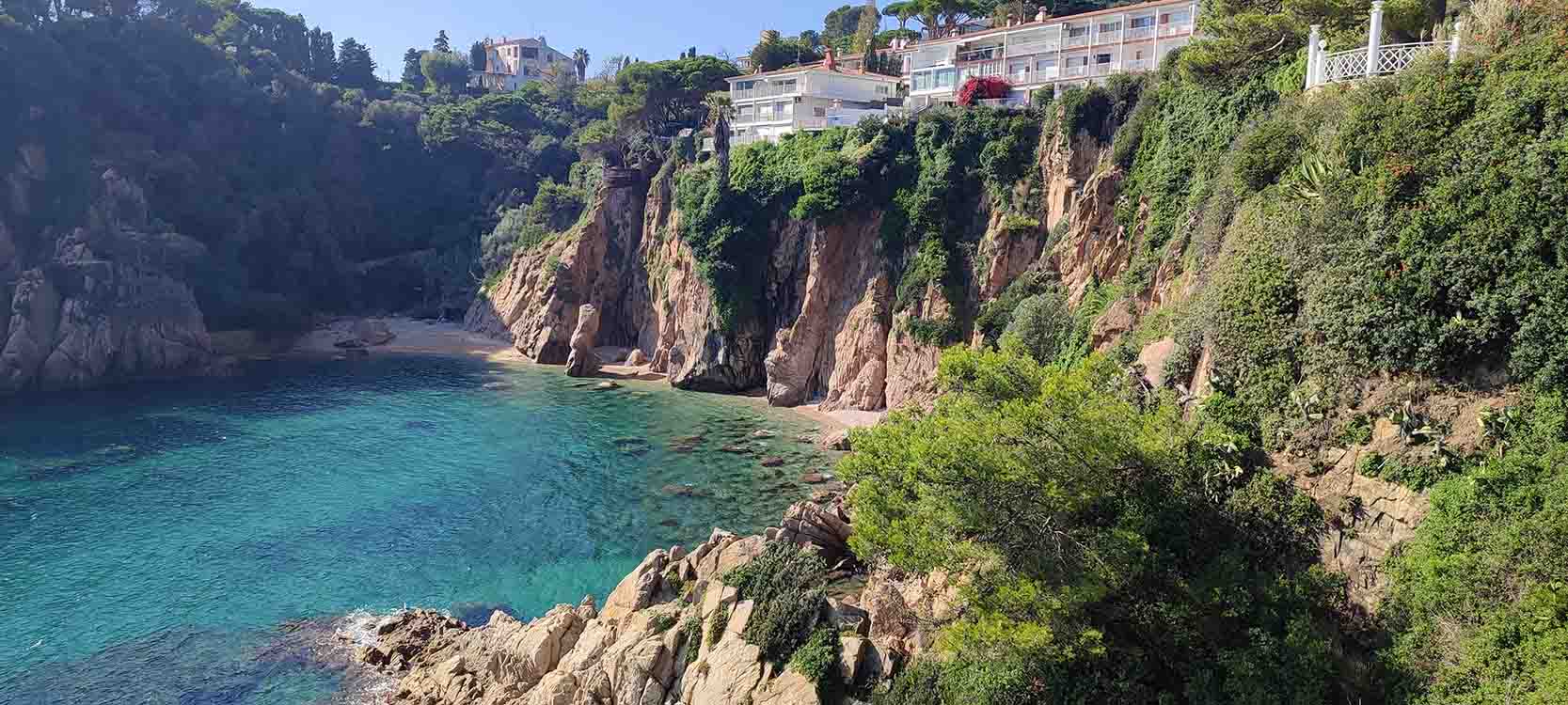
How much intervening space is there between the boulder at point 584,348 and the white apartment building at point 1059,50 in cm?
2691

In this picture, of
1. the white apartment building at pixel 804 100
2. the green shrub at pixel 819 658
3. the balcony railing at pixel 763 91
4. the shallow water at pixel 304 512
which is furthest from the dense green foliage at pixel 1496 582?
the balcony railing at pixel 763 91

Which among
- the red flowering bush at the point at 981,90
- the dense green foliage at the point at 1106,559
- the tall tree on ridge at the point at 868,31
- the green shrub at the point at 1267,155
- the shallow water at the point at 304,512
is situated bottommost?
the shallow water at the point at 304,512

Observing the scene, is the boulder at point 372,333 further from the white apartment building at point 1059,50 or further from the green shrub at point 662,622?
the green shrub at point 662,622

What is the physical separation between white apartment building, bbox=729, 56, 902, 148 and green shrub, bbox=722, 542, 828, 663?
140ft

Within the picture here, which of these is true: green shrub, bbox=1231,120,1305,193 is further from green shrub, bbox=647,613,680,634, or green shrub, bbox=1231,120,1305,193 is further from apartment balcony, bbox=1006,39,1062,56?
apartment balcony, bbox=1006,39,1062,56

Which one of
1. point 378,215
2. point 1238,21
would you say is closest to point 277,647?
point 1238,21

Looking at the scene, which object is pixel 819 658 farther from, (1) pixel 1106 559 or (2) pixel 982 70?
A: (2) pixel 982 70

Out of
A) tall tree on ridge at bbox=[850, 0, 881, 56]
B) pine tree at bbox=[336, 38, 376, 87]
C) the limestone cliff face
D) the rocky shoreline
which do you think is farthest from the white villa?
the rocky shoreline

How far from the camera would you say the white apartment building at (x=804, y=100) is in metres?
65.4

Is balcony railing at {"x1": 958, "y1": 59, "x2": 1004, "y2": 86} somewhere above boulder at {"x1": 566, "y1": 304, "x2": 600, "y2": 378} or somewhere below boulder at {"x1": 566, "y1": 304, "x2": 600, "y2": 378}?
above

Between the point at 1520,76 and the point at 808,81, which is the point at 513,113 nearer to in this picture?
the point at 808,81

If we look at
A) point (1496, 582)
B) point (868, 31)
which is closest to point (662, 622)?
point (1496, 582)

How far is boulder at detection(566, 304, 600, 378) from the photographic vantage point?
219 ft

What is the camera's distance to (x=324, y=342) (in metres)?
79.4
